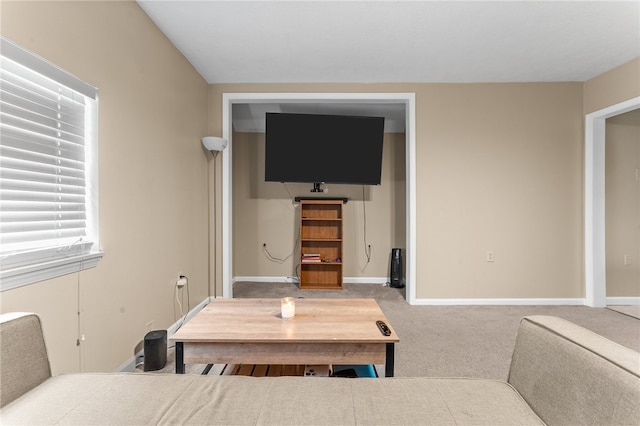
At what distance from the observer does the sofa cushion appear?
80cm

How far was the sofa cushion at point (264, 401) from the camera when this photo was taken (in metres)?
0.80

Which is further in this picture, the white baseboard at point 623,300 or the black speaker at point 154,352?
the white baseboard at point 623,300

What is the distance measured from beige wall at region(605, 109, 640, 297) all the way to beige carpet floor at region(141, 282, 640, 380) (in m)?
0.64

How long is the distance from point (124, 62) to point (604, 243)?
191 inches

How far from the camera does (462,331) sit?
109 inches

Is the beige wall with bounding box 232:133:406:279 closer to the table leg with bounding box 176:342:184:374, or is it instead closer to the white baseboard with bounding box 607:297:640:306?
the white baseboard with bounding box 607:297:640:306

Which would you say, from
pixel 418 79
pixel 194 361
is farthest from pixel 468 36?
pixel 194 361

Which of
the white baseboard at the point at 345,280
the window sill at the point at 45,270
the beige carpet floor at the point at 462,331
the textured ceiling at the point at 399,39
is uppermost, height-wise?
the textured ceiling at the point at 399,39

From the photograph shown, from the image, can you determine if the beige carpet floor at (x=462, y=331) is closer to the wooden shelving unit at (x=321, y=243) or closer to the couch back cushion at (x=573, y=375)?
the wooden shelving unit at (x=321, y=243)

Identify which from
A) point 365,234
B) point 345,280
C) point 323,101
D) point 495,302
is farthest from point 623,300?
point 323,101

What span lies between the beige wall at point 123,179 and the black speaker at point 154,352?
13 cm

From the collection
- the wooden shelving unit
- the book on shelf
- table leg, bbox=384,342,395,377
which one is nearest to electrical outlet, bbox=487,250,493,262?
the wooden shelving unit

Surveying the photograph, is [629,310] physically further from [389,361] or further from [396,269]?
[389,361]

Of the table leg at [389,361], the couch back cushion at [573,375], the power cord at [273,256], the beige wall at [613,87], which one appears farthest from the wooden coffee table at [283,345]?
the beige wall at [613,87]
